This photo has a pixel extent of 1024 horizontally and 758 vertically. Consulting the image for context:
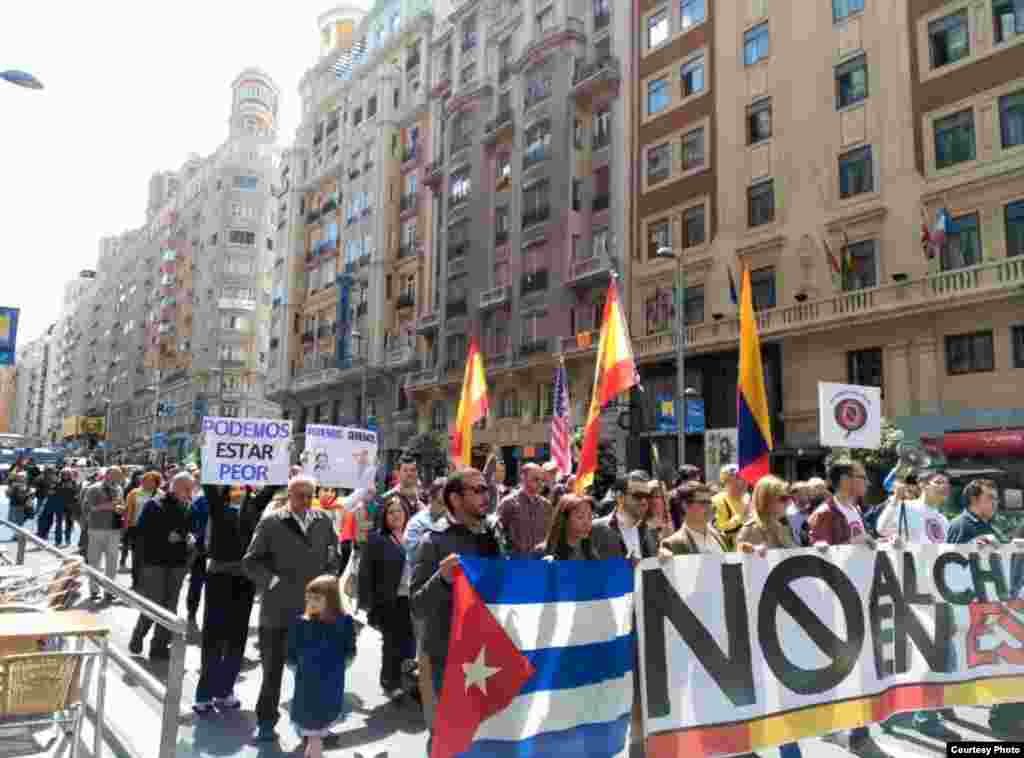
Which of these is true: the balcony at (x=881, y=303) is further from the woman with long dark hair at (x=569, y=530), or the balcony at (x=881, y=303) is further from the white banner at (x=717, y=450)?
the woman with long dark hair at (x=569, y=530)

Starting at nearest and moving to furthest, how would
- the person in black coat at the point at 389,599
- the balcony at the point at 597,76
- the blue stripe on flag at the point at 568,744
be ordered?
the blue stripe on flag at the point at 568,744
the person in black coat at the point at 389,599
the balcony at the point at 597,76

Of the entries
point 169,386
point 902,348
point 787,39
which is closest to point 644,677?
point 902,348

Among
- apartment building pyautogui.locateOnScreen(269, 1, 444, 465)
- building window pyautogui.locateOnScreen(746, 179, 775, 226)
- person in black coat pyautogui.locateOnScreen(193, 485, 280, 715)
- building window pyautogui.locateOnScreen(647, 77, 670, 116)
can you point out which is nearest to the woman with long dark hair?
person in black coat pyautogui.locateOnScreen(193, 485, 280, 715)

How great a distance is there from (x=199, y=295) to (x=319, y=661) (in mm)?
83492

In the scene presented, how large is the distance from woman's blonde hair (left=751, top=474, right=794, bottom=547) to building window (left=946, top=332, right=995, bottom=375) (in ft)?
65.6

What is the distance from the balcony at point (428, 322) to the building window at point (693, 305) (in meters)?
16.5

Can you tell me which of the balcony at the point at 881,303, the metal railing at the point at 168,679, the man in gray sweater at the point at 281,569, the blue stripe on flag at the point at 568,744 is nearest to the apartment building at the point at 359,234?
the balcony at the point at 881,303

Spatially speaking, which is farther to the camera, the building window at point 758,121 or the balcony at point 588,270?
the balcony at point 588,270

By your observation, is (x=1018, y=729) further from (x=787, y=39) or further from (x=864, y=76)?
(x=787, y=39)

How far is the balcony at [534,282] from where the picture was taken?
36.9m

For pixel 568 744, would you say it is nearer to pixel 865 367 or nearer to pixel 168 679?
pixel 168 679

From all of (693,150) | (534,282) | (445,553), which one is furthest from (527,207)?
(445,553)

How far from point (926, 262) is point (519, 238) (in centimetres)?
1931

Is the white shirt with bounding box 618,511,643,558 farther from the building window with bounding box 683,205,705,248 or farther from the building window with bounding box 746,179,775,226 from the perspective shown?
the building window with bounding box 683,205,705,248
